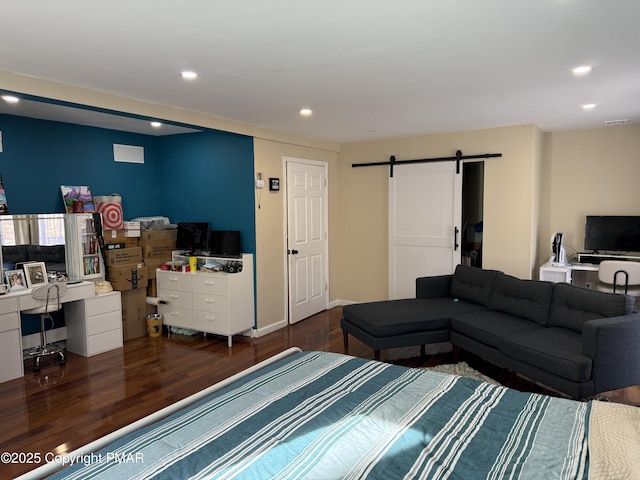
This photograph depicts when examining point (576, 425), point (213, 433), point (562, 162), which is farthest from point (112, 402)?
point (562, 162)

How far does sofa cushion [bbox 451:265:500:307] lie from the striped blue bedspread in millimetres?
2359

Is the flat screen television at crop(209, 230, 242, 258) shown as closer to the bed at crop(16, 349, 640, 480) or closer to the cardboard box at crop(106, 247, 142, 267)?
the cardboard box at crop(106, 247, 142, 267)

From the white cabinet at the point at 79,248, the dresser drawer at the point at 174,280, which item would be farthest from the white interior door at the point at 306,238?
the white cabinet at the point at 79,248

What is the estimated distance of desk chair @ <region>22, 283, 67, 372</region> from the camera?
161 inches

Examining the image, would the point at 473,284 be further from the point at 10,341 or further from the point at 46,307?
the point at 10,341

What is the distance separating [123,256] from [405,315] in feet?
10.3

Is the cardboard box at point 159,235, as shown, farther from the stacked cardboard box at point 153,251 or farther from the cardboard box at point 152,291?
the cardboard box at point 152,291

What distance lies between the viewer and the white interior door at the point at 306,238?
18.4ft

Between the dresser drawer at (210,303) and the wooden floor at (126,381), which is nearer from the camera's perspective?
the wooden floor at (126,381)

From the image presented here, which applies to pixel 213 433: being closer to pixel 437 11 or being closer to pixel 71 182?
pixel 437 11

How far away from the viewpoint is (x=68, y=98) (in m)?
3.23

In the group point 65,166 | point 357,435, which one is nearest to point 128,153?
point 65,166

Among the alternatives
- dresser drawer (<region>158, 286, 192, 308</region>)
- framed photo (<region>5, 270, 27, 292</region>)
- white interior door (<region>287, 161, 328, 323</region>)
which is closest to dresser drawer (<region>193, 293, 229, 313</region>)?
dresser drawer (<region>158, 286, 192, 308</region>)

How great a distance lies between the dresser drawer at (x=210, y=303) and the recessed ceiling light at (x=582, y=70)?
12.1 feet
